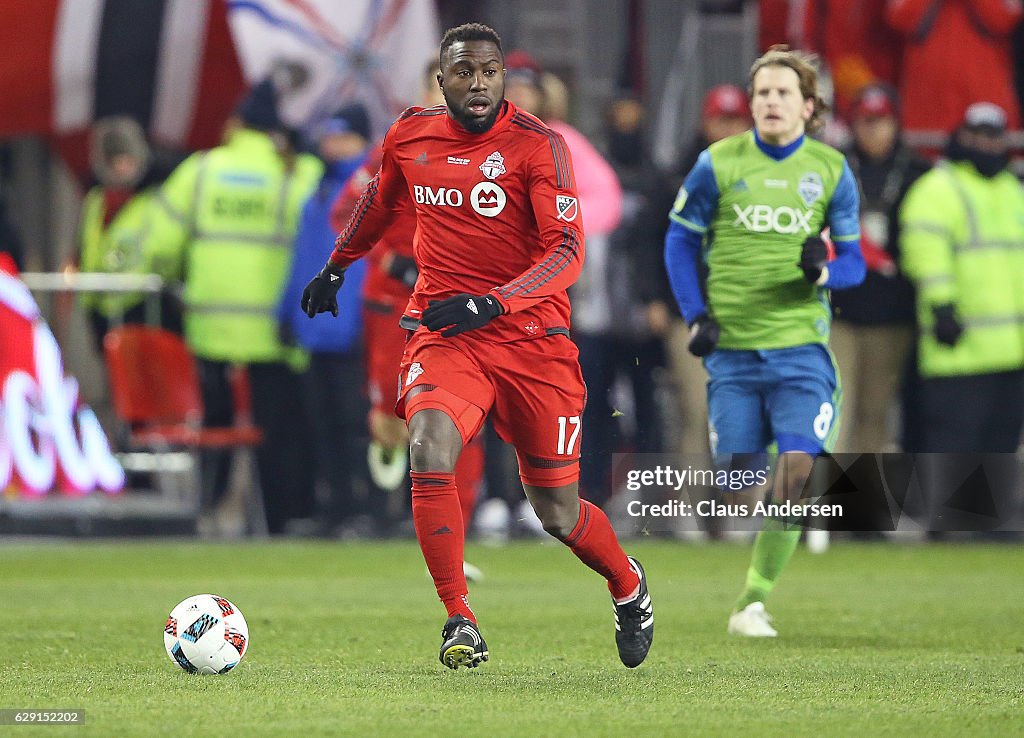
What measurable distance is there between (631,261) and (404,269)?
147 inches

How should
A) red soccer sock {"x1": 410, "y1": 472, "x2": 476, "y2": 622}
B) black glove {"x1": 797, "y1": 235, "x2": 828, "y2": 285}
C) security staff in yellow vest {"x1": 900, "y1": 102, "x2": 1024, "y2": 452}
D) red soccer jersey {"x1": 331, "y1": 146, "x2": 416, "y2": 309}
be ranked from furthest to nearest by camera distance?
security staff in yellow vest {"x1": 900, "y1": 102, "x2": 1024, "y2": 452} → red soccer jersey {"x1": 331, "y1": 146, "x2": 416, "y2": 309} → black glove {"x1": 797, "y1": 235, "x2": 828, "y2": 285} → red soccer sock {"x1": 410, "y1": 472, "x2": 476, "y2": 622}

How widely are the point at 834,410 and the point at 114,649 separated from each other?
3.15 meters

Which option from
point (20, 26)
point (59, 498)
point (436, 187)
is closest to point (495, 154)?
point (436, 187)

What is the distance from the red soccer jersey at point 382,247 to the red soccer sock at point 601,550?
3315mm

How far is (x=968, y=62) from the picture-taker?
14.3 metres

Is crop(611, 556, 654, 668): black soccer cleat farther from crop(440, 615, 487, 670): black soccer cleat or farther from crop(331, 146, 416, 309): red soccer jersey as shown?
crop(331, 146, 416, 309): red soccer jersey

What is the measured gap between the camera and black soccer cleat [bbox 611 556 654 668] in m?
7.38

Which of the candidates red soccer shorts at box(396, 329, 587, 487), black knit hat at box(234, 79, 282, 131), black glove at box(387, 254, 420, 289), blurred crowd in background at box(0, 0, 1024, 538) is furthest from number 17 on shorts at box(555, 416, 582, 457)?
black knit hat at box(234, 79, 282, 131)

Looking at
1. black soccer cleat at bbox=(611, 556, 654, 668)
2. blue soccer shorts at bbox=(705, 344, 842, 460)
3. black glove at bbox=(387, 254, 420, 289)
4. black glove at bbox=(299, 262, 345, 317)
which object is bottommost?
black soccer cleat at bbox=(611, 556, 654, 668)

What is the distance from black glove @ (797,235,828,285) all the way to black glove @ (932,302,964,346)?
15.1ft

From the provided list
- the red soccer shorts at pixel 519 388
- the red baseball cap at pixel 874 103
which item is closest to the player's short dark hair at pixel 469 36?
the red soccer shorts at pixel 519 388

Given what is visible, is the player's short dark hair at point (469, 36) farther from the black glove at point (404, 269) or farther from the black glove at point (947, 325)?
the black glove at point (947, 325)

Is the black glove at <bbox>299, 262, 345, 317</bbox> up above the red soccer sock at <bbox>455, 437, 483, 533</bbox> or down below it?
above

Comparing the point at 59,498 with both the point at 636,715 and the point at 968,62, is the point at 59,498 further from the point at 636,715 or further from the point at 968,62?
the point at 636,715
